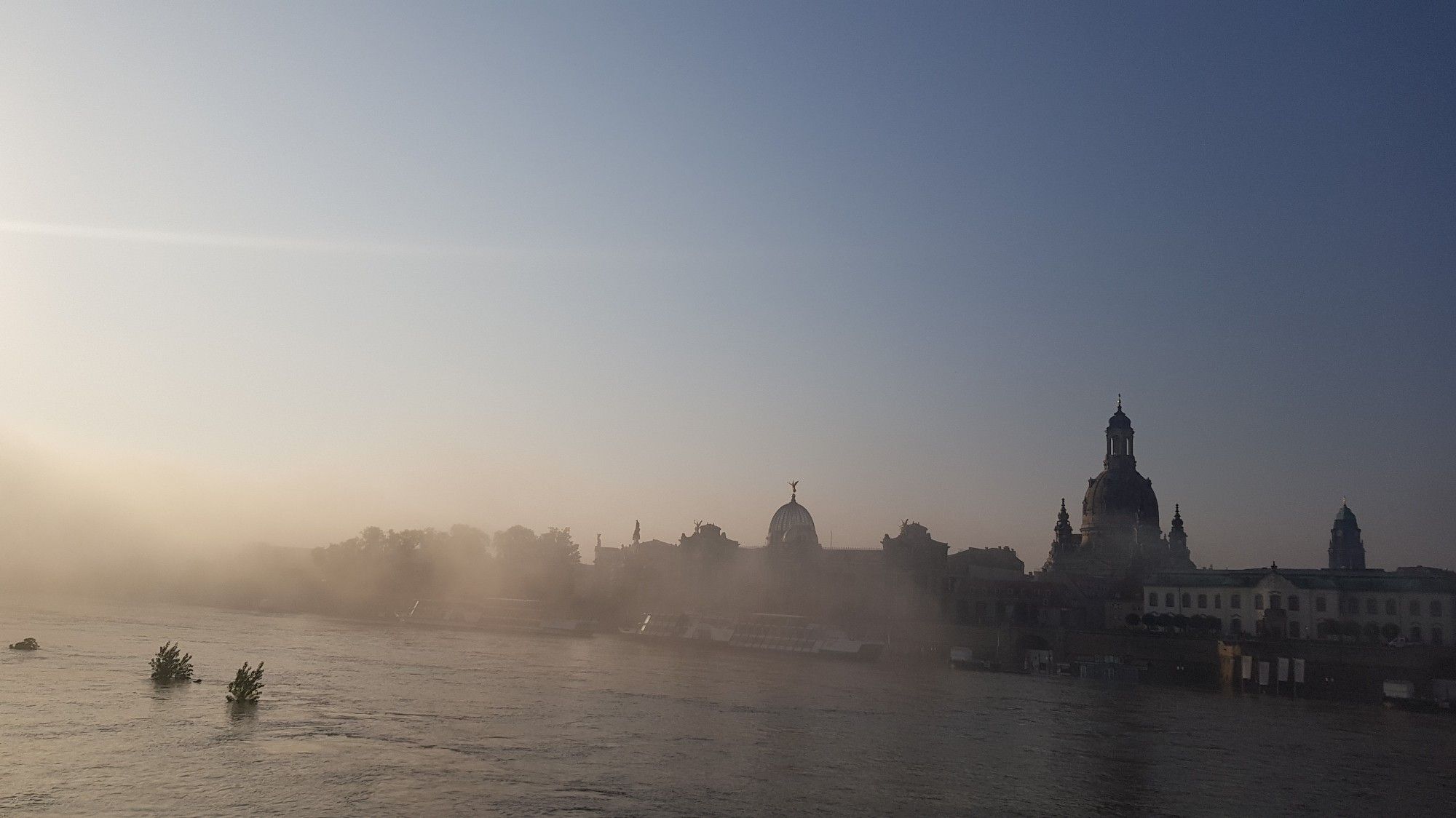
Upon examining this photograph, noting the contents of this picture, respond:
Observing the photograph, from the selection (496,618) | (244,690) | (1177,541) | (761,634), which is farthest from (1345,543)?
(244,690)

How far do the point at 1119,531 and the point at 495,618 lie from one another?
90.7 meters

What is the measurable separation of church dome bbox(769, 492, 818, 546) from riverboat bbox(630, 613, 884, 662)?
2768cm

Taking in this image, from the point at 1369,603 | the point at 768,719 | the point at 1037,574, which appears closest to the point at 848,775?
the point at 768,719

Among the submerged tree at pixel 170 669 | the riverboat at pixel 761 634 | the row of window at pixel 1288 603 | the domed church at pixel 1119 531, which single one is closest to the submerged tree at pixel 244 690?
the submerged tree at pixel 170 669

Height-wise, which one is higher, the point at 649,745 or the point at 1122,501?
the point at 1122,501

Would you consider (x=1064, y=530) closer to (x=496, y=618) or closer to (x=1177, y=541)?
(x=1177, y=541)

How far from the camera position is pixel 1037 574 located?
493 feet

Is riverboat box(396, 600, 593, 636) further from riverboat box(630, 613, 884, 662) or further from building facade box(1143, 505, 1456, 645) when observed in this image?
building facade box(1143, 505, 1456, 645)

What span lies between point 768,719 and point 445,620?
355ft

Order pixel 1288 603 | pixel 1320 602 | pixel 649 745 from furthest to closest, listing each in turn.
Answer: pixel 1288 603, pixel 1320 602, pixel 649 745

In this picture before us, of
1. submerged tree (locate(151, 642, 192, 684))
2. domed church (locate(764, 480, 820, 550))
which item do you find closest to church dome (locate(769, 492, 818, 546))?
domed church (locate(764, 480, 820, 550))

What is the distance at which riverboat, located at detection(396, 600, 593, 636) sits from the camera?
146250 millimetres

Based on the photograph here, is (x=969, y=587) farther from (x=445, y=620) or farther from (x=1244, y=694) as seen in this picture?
(x=445, y=620)

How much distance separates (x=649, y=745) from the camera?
49.2 meters
